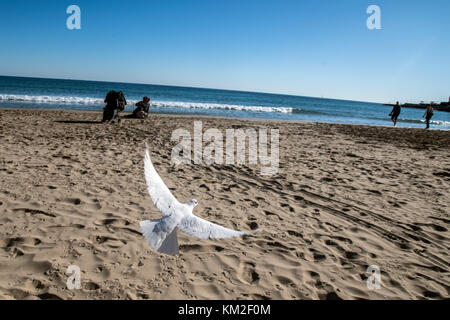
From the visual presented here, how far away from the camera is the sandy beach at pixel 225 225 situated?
7.81 ft

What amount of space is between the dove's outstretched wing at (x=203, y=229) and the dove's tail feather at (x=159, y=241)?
0.54ft

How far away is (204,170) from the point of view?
19.1ft

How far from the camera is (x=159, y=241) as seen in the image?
2768 millimetres

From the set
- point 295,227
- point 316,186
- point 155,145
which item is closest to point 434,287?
point 295,227

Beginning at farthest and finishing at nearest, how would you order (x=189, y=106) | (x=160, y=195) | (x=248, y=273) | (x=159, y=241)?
(x=189, y=106) → (x=160, y=195) → (x=159, y=241) → (x=248, y=273)

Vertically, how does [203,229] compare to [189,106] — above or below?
below

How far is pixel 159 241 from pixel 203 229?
1.68 feet

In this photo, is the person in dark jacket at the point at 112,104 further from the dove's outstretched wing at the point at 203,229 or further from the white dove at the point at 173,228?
the dove's outstretched wing at the point at 203,229

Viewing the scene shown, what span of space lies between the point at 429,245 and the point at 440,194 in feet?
8.29

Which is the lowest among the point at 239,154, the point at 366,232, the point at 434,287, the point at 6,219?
the point at 434,287

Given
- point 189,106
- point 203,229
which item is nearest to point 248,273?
point 203,229

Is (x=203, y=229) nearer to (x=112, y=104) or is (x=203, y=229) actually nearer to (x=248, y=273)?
(x=248, y=273)
